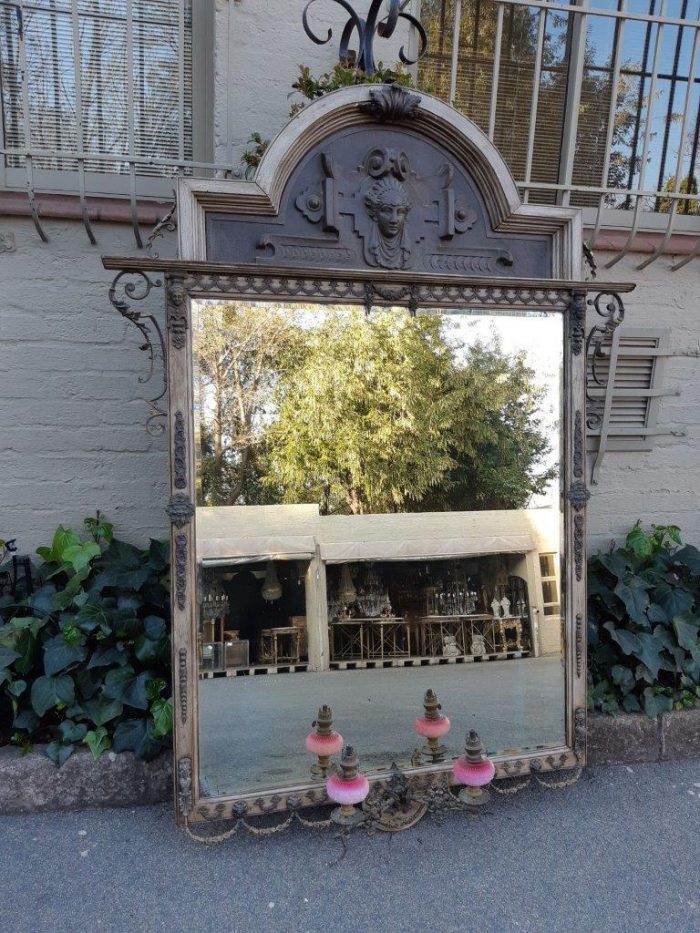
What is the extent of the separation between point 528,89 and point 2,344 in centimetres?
268

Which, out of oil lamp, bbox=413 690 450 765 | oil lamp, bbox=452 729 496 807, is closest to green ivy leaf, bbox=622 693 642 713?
oil lamp, bbox=452 729 496 807

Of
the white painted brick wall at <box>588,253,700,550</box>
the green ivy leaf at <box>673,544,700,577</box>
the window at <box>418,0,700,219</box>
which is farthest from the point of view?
the white painted brick wall at <box>588,253,700,550</box>

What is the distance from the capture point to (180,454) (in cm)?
196

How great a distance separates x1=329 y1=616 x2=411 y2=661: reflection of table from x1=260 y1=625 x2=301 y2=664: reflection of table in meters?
0.12

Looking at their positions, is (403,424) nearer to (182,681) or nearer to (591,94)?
(182,681)

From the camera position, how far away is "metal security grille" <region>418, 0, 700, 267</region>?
2982 millimetres

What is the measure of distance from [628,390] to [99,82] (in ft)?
9.03

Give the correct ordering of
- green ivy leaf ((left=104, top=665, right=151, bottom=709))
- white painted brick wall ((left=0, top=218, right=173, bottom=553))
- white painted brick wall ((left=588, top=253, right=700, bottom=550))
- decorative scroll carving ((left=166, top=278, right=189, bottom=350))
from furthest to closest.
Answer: white painted brick wall ((left=588, top=253, right=700, bottom=550)), white painted brick wall ((left=0, top=218, right=173, bottom=553)), green ivy leaf ((left=104, top=665, right=151, bottom=709)), decorative scroll carving ((left=166, top=278, right=189, bottom=350))

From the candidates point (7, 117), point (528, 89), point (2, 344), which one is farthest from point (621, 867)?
point (7, 117)

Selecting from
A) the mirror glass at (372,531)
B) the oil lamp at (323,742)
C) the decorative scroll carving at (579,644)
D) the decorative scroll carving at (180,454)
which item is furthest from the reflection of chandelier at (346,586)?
the decorative scroll carving at (579,644)

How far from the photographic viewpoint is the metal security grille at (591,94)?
117 inches

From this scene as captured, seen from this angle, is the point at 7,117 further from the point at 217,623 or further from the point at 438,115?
the point at 217,623

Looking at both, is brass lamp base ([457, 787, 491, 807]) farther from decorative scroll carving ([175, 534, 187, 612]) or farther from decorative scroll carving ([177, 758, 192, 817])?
decorative scroll carving ([175, 534, 187, 612])

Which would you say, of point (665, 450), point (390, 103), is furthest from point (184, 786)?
point (665, 450)
